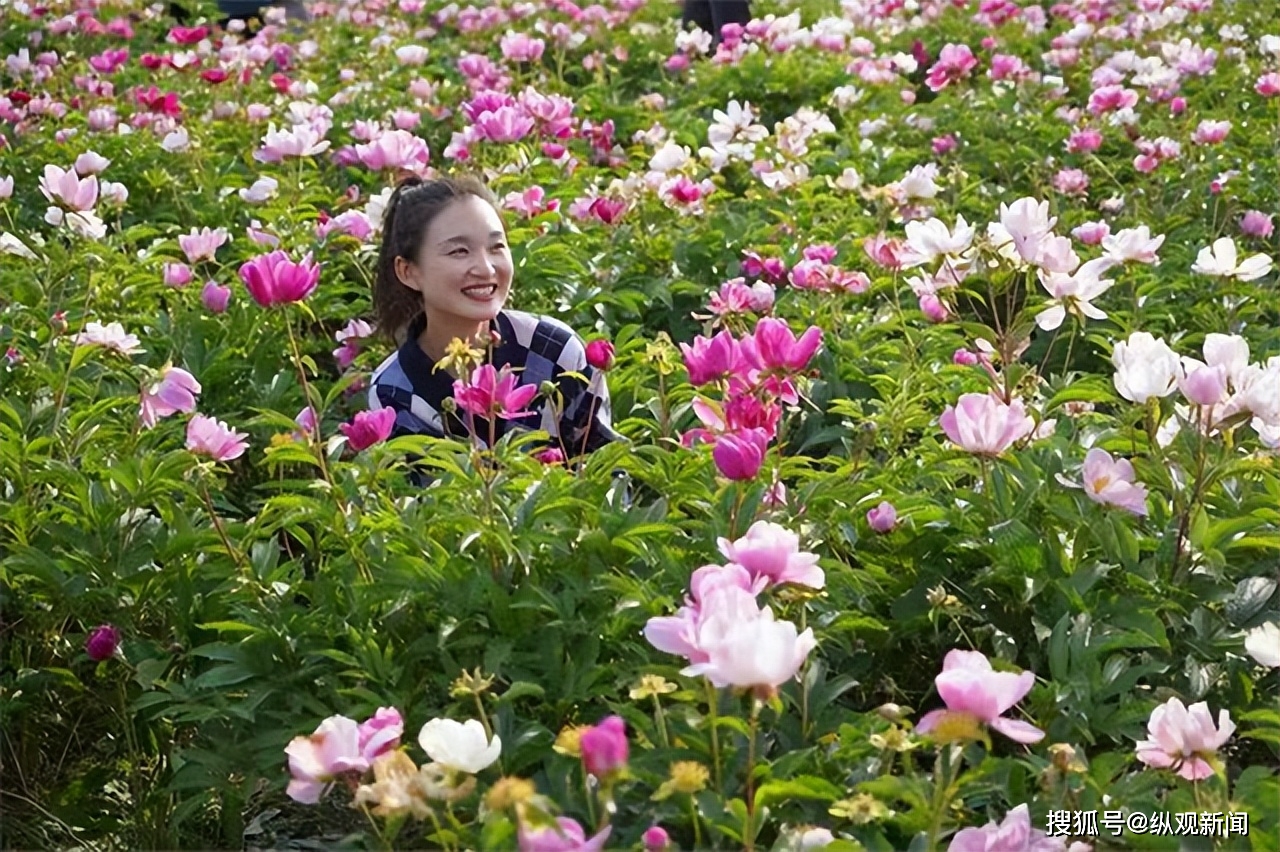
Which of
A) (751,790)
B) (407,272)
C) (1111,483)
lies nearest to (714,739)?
(751,790)

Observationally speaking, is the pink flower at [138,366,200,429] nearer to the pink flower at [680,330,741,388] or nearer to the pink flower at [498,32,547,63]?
the pink flower at [680,330,741,388]

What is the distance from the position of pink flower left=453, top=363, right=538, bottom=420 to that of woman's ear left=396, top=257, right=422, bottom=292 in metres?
1.05

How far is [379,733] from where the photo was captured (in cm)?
150

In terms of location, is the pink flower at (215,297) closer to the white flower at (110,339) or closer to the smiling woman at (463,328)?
the smiling woman at (463,328)

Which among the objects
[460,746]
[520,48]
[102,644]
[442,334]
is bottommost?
[102,644]

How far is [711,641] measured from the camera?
1439 millimetres

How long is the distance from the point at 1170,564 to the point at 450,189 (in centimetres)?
153

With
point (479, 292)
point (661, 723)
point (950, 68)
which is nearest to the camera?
point (661, 723)

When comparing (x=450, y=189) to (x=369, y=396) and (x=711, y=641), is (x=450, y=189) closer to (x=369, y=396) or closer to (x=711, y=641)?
(x=369, y=396)

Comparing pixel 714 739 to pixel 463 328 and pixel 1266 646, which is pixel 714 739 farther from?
pixel 463 328

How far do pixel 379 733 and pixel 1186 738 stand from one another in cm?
70

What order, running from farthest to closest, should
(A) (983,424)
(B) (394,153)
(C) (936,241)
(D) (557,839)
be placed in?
(B) (394,153) < (C) (936,241) < (A) (983,424) < (D) (557,839)

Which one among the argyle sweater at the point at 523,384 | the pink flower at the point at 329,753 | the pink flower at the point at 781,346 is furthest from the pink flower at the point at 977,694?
the argyle sweater at the point at 523,384

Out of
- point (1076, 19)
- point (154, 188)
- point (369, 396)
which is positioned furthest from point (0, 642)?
point (1076, 19)
